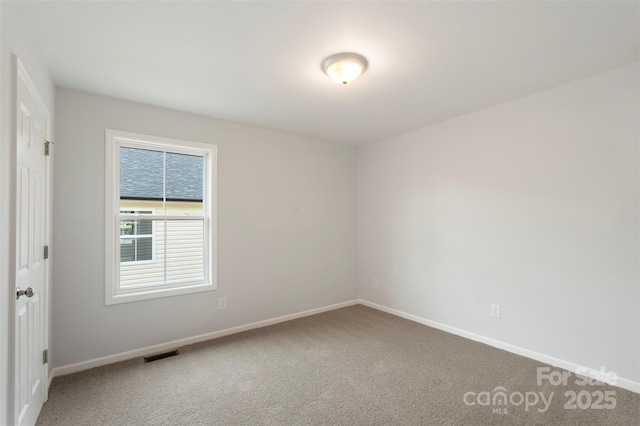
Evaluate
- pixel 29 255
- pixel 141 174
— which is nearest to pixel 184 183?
pixel 141 174

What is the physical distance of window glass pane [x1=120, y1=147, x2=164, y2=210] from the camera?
3.05 metres

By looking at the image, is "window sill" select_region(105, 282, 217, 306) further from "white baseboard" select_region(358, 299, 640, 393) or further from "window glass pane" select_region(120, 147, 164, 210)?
"white baseboard" select_region(358, 299, 640, 393)

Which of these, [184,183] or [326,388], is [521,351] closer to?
[326,388]

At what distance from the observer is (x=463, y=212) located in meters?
3.45

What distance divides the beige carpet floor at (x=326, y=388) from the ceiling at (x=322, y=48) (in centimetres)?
247

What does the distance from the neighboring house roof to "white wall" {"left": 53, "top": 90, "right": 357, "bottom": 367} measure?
0.23 metres

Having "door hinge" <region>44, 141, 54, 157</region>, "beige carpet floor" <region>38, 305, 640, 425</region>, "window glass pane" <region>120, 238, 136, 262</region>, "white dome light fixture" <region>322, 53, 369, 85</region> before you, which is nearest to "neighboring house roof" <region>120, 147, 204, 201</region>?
"window glass pane" <region>120, 238, 136, 262</region>

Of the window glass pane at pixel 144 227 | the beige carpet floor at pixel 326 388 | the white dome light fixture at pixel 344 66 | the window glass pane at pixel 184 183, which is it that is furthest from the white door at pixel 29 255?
the white dome light fixture at pixel 344 66

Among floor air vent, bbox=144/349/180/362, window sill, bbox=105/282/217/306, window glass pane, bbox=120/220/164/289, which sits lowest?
floor air vent, bbox=144/349/180/362

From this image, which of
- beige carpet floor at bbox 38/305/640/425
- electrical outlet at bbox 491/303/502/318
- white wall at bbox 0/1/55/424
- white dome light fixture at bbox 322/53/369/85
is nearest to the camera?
white wall at bbox 0/1/55/424

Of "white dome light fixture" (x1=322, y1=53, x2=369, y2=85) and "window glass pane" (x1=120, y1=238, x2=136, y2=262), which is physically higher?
"white dome light fixture" (x1=322, y1=53, x2=369, y2=85)

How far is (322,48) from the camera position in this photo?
2121 millimetres

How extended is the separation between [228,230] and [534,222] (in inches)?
124

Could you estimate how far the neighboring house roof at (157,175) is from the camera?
10.1 ft
